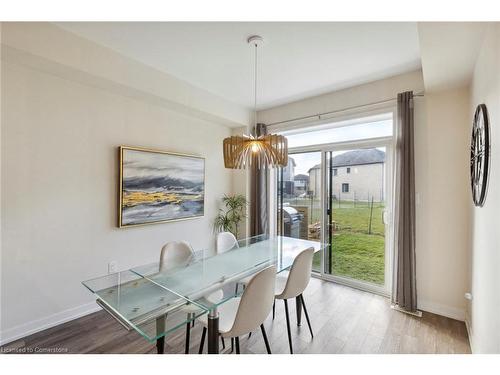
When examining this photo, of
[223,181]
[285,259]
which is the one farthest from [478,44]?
[223,181]

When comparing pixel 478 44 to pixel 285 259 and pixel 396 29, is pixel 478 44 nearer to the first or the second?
pixel 396 29

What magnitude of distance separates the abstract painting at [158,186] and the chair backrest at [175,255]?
2.67 feet

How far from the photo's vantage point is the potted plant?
3889 millimetres

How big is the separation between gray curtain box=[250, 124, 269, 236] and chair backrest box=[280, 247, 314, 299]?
1.87 metres

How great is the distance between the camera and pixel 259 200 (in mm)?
3887

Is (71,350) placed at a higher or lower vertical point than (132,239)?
lower

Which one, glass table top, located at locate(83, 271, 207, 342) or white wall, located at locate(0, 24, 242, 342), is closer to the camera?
glass table top, located at locate(83, 271, 207, 342)

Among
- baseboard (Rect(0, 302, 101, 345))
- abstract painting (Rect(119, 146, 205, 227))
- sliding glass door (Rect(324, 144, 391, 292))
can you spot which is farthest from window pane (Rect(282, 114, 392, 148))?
baseboard (Rect(0, 302, 101, 345))

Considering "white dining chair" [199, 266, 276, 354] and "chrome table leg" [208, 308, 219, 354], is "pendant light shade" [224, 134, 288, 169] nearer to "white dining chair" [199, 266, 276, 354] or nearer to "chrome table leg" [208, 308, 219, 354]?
"white dining chair" [199, 266, 276, 354]

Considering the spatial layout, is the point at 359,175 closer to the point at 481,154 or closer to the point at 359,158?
the point at 359,158

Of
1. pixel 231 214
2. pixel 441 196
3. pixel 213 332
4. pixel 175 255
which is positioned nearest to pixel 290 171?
pixel 231 214
